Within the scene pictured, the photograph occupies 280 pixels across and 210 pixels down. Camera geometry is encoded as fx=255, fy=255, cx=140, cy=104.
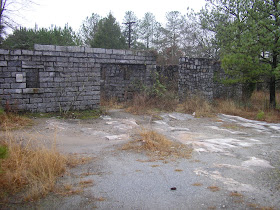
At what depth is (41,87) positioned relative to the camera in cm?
917

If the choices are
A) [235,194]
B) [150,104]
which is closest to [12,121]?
[150,104]

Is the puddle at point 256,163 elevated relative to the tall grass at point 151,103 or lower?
lower

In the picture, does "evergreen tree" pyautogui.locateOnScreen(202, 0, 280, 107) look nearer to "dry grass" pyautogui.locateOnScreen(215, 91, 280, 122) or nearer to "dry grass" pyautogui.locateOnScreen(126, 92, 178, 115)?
"dry grass" pyautogui.locateOnScreen(215, 91, 280, 122)

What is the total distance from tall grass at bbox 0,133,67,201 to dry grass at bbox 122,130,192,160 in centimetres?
171

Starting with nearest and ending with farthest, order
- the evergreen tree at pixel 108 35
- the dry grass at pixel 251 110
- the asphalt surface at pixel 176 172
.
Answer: the asphalt surface at pixel 176 172
the dry grass at pixel 251 110
the evergreen tree at pixel 108 35

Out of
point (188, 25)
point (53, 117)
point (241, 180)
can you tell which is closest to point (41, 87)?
point (53, 117)

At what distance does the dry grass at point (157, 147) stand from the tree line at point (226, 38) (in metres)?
6.82

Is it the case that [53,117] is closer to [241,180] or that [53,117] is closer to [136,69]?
[136,69]

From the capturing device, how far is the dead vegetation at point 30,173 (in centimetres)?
323

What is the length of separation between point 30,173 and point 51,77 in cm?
632

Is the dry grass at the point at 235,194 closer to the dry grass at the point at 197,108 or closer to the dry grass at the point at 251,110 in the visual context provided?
the dry grass at the point at 197,108

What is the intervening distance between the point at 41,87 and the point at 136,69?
5.41m

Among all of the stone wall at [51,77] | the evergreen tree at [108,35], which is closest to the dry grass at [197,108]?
the stone wall at [51,77]

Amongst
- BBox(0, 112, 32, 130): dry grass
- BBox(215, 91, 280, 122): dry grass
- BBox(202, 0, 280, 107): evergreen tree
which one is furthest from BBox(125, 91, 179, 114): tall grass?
BBox(0, 112, 32, 130): dry grass
